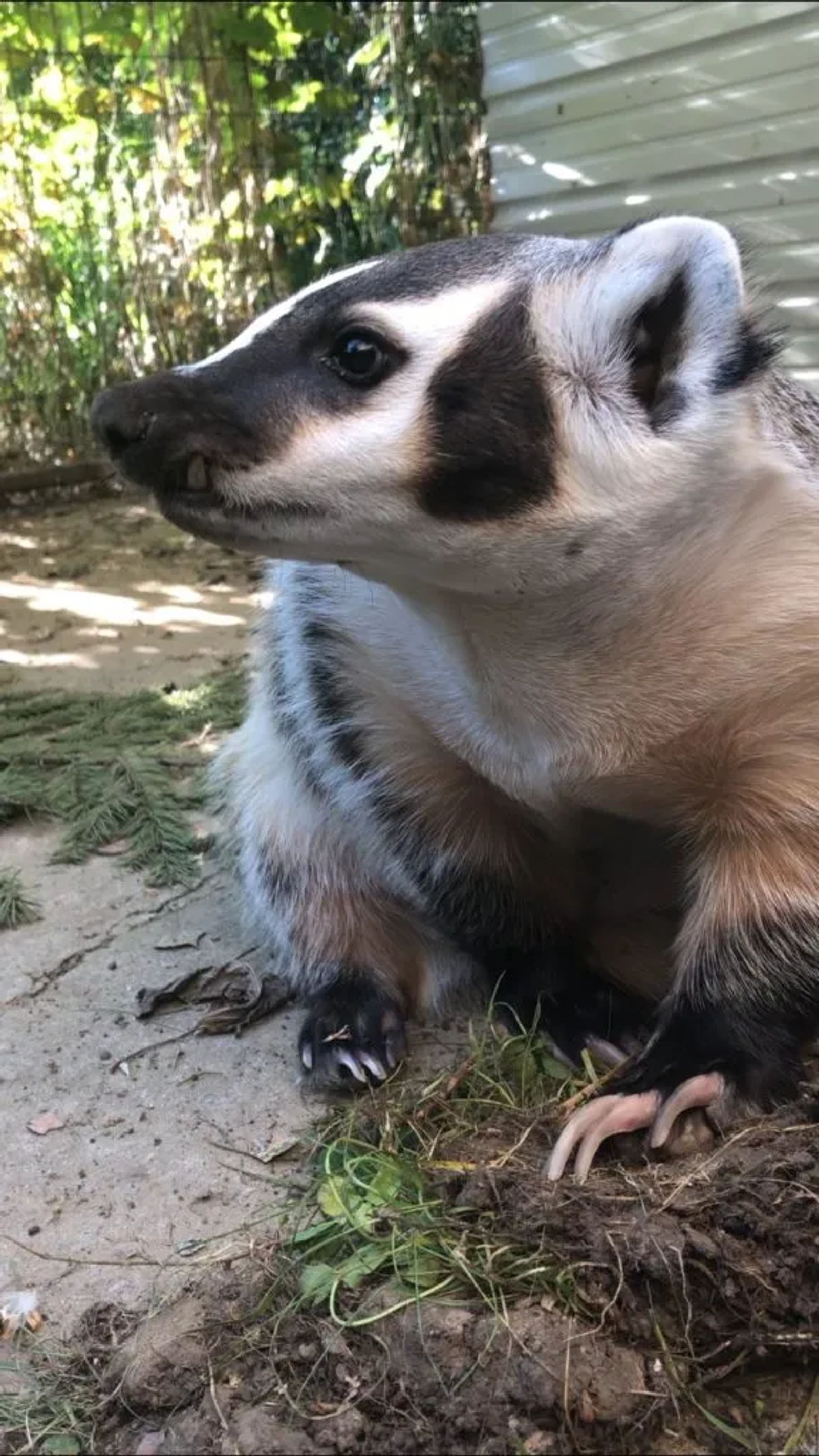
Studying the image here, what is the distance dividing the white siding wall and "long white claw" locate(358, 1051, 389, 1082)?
363 cm

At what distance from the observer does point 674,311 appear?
190 centimetres

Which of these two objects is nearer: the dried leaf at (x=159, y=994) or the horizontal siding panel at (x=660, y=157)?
the dried leaf at (x=159, y=994)

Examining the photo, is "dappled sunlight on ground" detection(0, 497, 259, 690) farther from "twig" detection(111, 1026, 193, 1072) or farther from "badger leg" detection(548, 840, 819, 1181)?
"badger leg" detection(548, 840, 819, 1181)

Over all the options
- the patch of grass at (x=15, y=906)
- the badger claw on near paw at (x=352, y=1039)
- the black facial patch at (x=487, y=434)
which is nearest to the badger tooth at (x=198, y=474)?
the black facial patch at (x=487, y=434)

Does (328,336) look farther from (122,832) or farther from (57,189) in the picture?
(57,189)

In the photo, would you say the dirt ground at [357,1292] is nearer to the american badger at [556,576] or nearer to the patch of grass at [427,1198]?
the patch of grass at [427,1198]

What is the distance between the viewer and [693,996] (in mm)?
2209

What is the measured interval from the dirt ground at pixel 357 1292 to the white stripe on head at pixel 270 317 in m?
1.21

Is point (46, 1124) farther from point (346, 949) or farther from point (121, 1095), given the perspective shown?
point (346, 949)

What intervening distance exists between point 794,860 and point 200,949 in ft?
4.72

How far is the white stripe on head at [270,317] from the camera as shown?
1.90 metres

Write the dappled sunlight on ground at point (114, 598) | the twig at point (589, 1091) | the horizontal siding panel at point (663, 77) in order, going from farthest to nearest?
the horizontal siding panel at point (663, 77) < the dappled sunlight on ground at point (114, 598) < the twig at point (589, 1091)

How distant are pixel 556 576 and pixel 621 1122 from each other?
2.76 feet

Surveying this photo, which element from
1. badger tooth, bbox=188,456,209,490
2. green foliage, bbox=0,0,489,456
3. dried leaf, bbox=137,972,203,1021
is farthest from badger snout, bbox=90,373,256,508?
green foliage, bbox=0,0,489,456
